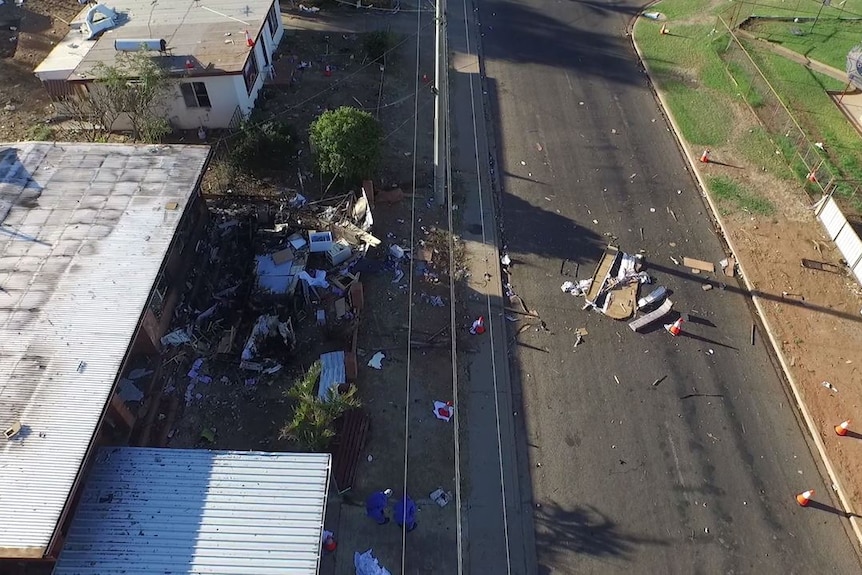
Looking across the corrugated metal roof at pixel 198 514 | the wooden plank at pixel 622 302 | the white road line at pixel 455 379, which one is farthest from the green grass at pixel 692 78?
the corrugated metal roof at pixel 198 514

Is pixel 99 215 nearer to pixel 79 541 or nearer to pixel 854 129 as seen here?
pixel 79 541

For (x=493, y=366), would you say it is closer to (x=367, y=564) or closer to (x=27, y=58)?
(x=367, y=564)

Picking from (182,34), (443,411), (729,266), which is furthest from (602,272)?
(182,34)

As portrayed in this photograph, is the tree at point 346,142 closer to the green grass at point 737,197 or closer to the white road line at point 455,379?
the white road line at point 455,379

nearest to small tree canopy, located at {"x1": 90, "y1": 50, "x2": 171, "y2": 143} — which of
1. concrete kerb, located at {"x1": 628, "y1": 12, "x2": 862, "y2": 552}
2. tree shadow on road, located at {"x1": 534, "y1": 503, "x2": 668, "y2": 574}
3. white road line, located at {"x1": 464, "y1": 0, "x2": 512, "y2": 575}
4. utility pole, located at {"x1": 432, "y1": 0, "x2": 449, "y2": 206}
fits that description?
utility pole, located at {"x1": 432, "y1": 0, "x2": 449, "y2": 206}

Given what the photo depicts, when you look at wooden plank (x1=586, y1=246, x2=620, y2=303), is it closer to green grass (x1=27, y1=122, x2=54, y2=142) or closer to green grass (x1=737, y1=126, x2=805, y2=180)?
green grass (x1=737, y1=126, x2=805, y2=180)

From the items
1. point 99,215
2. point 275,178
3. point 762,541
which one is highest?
point 99,215

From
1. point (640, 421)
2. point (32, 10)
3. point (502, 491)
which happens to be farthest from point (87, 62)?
point (640, 421)
